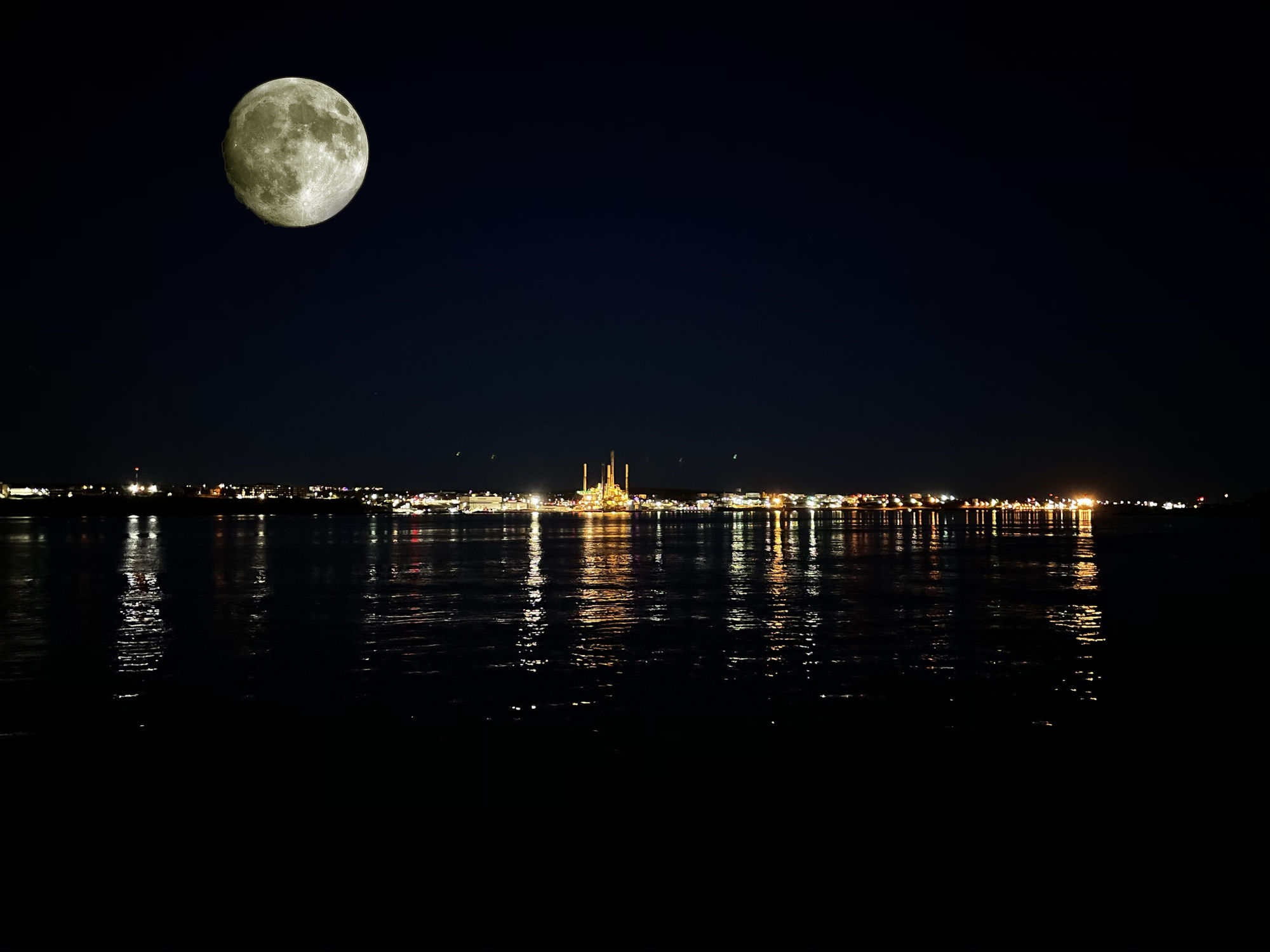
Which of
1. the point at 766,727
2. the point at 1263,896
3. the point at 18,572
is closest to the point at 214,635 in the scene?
the point at 766,727

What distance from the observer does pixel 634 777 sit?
28.5 feet

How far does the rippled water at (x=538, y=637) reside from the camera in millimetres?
12180

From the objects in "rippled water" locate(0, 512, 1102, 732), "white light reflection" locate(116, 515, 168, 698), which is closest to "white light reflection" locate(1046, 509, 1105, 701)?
"rippled water" locate(0, 512, 1102, 732)

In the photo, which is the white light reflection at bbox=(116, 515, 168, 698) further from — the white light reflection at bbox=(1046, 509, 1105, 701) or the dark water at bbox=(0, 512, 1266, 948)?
the white light reflection at bbox=(1046, 509, 1105, 701)

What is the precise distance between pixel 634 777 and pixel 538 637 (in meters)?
8.98

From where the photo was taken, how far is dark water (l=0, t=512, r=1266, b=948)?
20.3 feet

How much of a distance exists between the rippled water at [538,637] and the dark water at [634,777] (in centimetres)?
13

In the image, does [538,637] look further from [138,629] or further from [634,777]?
[634,777]

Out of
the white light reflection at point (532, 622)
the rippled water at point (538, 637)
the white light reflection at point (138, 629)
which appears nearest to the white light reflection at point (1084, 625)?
the rippled water at point (538, 637)

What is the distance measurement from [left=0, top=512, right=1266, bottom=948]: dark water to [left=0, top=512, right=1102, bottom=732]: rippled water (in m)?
0.13

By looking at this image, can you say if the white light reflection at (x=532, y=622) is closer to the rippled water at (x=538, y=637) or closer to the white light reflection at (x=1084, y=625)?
the rippled water at (x=538, y=637)

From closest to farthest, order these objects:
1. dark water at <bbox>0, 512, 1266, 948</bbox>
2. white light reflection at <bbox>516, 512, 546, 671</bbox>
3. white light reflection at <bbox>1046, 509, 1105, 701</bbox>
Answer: dark water at <bbox>0, 512, 1266, 948</bbox>
white light reflection at <bbox>1046, 509, 1105, 701</bbox>
white light reflection at <bbox>516, 512, 546, 671</bbox>

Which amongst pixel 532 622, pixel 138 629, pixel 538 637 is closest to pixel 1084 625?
pixel 538 637

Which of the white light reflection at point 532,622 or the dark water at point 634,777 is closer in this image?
the dark water at point 634,777
